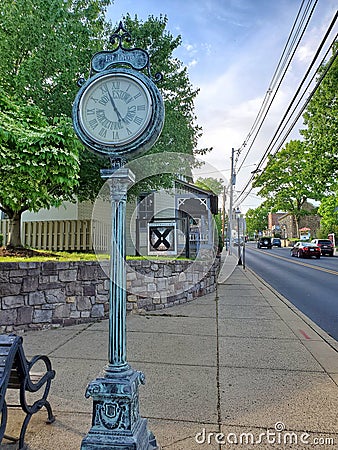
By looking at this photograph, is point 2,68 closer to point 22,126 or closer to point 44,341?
point 22,126

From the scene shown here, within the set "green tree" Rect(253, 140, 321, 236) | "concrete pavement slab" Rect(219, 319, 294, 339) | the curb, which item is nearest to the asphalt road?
the curb

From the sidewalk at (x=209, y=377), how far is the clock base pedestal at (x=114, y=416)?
0.50 m

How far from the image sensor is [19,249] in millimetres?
8180

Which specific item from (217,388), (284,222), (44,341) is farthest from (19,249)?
(284,222)

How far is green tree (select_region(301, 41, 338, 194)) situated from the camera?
21922mm

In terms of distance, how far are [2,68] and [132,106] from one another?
6.68m

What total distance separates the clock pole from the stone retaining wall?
12.0ft

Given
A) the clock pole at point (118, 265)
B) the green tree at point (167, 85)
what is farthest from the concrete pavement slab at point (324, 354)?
the green tree at point (167, 85)

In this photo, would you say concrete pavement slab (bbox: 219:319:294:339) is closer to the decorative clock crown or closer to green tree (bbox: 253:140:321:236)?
the decorative clock crown

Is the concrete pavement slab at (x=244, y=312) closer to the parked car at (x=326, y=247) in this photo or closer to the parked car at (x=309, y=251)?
the parked car at (x=309, y=251)

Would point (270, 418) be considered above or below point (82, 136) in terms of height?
below

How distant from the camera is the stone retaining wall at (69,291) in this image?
17.9 ft

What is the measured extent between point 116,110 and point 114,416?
6.67ft

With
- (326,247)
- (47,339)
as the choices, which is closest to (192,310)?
(47,339)
